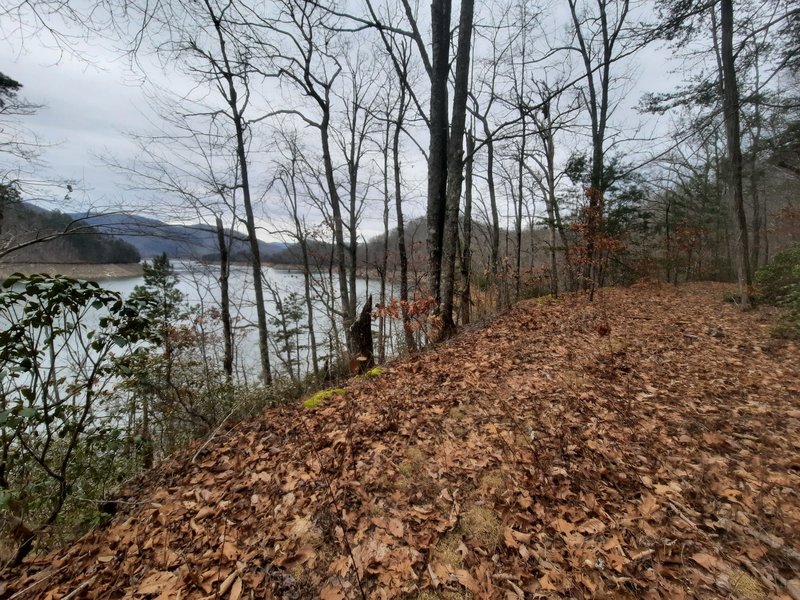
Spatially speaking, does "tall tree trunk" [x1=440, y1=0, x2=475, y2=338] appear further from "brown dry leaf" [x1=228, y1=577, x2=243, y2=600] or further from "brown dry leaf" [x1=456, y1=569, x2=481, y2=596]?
"brown dry leaf" [x1=228, y1=577, x2=243, y2=600]

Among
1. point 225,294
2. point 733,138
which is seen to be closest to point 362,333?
point 225,294

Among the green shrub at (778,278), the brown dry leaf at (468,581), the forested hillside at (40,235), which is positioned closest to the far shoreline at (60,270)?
the forested hillside at (40,235)

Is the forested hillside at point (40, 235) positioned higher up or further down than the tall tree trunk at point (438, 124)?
further down

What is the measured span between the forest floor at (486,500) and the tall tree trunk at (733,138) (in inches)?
164

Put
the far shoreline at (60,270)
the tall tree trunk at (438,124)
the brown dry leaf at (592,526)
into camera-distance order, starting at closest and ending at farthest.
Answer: the brown dry leaf at (592,526)
the far shoreline at (60,270)
the tall tree trunk at (438,124)

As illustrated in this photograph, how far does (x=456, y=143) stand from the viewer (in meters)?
5.63

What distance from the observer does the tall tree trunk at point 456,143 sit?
5.45 m

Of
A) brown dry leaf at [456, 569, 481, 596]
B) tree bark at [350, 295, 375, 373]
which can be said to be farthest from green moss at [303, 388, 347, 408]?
brown dry leaf at [456, 569, 481, 596]

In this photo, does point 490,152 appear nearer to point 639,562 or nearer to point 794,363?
point 794,363

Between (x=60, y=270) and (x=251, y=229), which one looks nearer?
(x=60, y=270)

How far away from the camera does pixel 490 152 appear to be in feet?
40.8

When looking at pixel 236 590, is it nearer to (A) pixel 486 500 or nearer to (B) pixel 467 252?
(A) pixel 486 500

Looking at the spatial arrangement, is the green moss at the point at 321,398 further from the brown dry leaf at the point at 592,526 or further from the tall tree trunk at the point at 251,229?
the tall tree trunk at the point at 251,229

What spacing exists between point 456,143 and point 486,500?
213 inches
